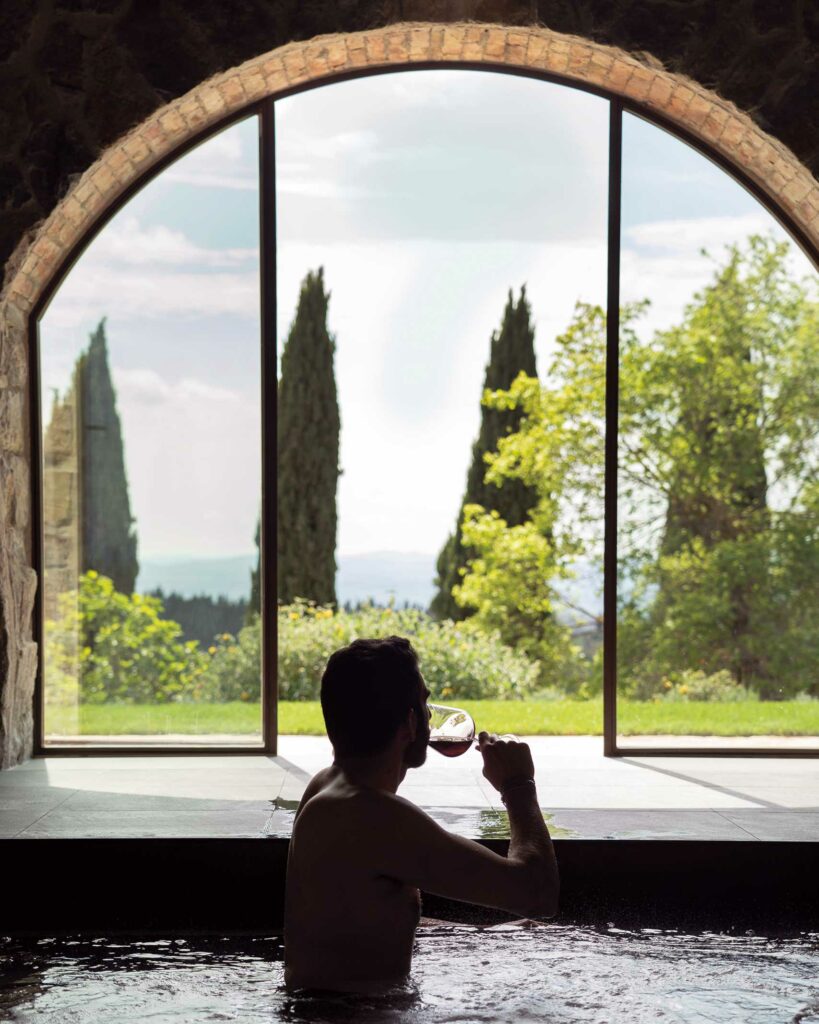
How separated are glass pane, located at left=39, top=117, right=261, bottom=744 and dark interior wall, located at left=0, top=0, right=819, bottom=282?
660 millimetres

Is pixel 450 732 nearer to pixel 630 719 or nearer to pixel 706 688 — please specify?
pixel 630 719

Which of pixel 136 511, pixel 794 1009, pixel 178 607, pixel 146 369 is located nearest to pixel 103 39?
pixel 146 369

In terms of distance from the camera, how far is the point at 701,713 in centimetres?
564

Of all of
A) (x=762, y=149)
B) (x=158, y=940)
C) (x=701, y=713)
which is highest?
(x=762, y=149)

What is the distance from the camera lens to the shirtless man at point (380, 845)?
7.02 ft

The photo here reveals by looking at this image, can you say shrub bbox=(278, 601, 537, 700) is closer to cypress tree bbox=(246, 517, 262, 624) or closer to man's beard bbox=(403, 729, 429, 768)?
cypress tree bbox=(246, 517, 262, 624)

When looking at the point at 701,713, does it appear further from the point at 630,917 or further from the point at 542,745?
the point at 630,917

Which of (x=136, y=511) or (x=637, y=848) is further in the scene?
(x=136, y=511)

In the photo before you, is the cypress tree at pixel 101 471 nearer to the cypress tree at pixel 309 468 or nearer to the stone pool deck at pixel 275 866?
the stone pool deck at pixel 275 866

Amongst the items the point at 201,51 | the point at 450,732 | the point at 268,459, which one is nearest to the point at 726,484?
the point at 268,459

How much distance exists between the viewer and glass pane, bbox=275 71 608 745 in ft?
25.4

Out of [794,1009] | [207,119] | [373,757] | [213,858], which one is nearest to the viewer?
[373,757]

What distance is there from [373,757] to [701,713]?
12.3ft

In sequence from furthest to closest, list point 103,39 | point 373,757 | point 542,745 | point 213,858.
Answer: point 542,745, point 103,39, point 213,858, point 373,757
